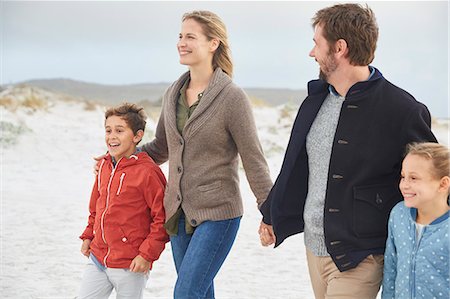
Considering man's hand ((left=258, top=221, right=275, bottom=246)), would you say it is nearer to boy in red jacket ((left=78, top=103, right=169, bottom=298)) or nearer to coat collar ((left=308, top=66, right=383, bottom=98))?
boy in red jacket ((left=78, top=103, right=169, bottom=298))

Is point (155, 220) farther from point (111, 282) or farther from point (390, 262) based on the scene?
point (390, 262)

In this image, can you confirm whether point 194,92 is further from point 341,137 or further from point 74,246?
point 74,246

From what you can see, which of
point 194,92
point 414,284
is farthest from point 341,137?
point 194,92

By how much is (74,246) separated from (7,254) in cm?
64

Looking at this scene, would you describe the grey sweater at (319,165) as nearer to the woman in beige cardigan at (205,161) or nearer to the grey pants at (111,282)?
the woman in beige cardigan at (205,161)

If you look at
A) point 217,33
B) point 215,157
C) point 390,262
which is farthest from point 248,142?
point 390,262

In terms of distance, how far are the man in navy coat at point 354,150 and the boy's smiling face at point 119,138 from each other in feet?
3.29

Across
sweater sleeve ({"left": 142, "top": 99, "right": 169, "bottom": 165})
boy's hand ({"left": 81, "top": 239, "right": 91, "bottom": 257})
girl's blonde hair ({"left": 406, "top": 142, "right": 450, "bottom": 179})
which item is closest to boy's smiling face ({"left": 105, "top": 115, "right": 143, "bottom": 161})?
sweater sleeve ({"left": 142, "top": 99, "right": 169, "bottom": 165})

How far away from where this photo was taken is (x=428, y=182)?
2615mm

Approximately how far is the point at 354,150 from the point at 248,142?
0.65 meters

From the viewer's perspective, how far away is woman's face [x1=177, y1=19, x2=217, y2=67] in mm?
3309

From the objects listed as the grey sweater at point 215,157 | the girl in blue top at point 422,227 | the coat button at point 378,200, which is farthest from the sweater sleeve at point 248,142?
the girl in blue top at point 422,227

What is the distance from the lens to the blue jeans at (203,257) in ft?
10.4

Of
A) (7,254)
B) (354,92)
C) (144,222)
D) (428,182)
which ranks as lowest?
(7,254)
